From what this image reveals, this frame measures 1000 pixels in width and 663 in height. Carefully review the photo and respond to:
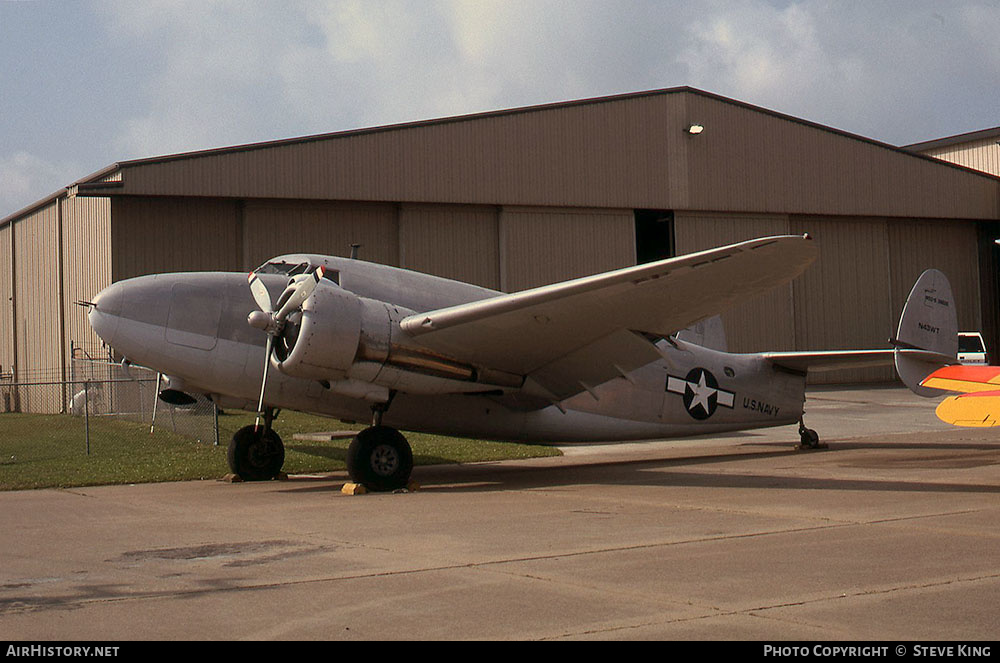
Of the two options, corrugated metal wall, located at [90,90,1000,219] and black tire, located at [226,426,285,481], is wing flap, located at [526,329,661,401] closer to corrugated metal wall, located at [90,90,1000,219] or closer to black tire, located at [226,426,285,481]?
black tire, located at [226,426,285,481]

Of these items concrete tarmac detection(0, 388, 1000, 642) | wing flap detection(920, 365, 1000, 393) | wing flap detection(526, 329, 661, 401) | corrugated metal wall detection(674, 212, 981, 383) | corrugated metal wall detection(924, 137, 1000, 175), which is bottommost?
concrete tarmac detection(0, 388, 1000, 642)

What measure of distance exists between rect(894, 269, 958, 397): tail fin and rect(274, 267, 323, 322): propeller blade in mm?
7880

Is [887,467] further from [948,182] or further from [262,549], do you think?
[948,182]

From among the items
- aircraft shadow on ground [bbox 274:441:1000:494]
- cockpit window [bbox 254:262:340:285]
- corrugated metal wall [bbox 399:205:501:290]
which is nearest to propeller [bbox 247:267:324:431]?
cockpit window [bbox 254:262:340:285]

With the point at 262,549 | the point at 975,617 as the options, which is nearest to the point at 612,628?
the point at 975,617

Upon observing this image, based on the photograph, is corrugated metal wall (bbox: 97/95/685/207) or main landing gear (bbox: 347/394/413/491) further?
corrugated metal wall (bbox: 97/95/685/207)

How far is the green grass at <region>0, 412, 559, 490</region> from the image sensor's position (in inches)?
585

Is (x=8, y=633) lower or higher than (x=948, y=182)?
lower

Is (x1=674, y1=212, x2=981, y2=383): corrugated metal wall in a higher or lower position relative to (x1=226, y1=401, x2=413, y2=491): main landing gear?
higher

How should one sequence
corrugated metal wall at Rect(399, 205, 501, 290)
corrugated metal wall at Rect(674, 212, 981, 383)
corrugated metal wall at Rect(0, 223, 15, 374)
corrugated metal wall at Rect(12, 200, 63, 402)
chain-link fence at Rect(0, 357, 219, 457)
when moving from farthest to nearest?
corrugated metal wall at Rect(0, 223, 15, 374), corrugated metal wall at Rect(674, 212, 981, 383), corrugated metal wall at Rect(12, 200, 63, 402), corrugated metal wall at Rect(399, 205, 501, 290), chain-link fence at Rect(0, 357, 219, 457)

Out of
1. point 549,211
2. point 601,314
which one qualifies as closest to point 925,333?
point 601,314

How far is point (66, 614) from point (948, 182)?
40557mm

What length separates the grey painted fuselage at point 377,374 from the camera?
12578 mm

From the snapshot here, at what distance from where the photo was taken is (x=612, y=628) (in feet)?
17.1
